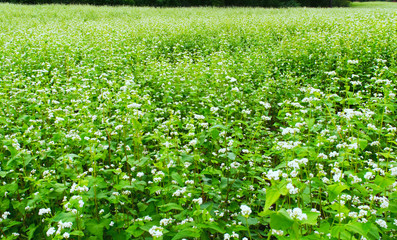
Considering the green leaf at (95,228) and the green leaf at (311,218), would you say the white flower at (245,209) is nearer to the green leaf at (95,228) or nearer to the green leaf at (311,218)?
the green leaf at (311,218)

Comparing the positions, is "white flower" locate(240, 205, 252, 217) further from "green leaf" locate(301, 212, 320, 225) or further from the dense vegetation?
the dense vegetation

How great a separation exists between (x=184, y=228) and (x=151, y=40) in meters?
9.94

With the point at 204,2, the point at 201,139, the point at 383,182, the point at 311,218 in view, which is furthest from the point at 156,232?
the point at 204,2

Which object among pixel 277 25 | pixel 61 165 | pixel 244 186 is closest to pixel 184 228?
pixel 244 186

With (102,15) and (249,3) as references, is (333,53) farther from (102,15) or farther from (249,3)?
(249,3)

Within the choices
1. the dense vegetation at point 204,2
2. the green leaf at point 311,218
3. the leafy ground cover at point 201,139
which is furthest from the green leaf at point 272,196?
the dense vegetation at point 204,2

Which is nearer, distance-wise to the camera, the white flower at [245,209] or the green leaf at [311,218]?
the green leaf at [311,218]

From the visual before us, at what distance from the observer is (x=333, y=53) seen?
798 centimetres

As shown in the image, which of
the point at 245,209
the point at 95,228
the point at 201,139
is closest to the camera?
the point at 245,209

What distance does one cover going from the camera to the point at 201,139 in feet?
9.78

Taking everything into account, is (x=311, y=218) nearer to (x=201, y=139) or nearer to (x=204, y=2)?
(x=201, y=139)

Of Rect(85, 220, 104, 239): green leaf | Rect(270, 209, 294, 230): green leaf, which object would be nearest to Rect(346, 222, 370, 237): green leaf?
Rect(270, 209, 294, 230): green leaf

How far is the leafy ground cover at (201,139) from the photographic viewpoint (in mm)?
2273

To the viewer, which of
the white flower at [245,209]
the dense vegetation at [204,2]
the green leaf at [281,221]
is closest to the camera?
the green leaf at [281,221]
